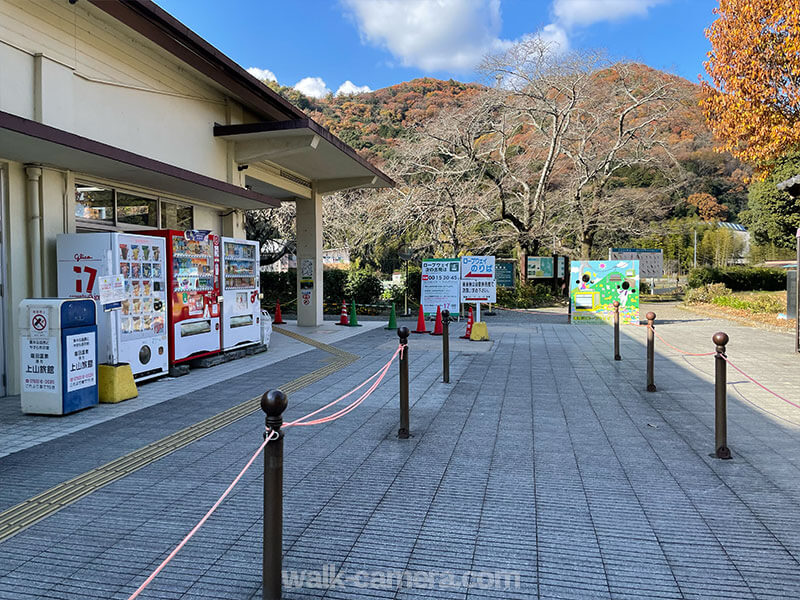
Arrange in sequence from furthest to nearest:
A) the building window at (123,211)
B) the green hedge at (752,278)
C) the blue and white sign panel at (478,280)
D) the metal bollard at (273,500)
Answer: the green hedge at (752,278), the blue and white sign panel at (478,280), the building window at (123,211), the metal bollard at (273,500)

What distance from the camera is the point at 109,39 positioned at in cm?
841

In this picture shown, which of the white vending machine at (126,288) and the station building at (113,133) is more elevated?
the station building at (113,133)

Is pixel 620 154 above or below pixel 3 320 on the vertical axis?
above

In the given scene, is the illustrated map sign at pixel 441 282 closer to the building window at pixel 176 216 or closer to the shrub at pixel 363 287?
the shrub at pixel 363 287

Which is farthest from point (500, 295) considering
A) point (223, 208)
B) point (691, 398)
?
point (691, 398)

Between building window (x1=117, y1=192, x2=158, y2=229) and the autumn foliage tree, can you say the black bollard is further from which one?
the autumn foliage tree

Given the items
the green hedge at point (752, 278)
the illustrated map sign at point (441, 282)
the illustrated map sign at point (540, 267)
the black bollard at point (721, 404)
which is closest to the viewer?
the black bollard at point (721, 404)

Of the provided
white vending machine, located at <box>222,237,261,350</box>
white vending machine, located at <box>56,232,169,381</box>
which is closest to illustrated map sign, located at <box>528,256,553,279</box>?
white vending machine, located at <box>222,237,261,350</box>

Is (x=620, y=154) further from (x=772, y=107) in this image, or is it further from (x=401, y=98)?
(x=401, y=98)

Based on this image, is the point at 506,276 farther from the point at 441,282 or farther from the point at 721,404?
the point at 721,404

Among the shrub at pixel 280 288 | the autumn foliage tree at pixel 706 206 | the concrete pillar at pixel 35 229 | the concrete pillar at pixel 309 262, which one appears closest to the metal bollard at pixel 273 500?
the concrete pillar at pixel 35 229

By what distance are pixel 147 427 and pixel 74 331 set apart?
154 centimetres

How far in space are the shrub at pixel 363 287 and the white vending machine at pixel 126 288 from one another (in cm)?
1345

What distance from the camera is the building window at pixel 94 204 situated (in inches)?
331
